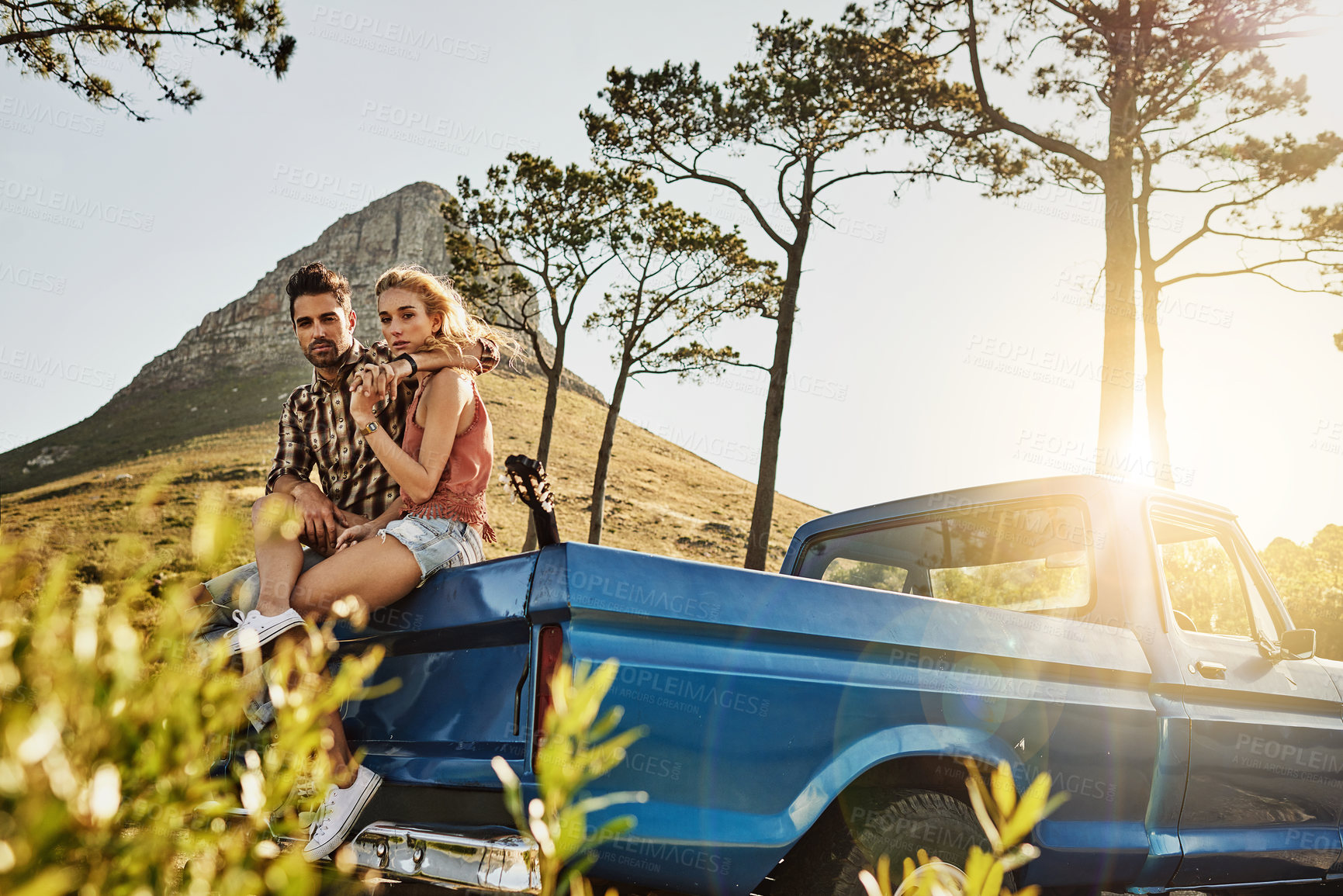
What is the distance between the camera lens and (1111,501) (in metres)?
3.44

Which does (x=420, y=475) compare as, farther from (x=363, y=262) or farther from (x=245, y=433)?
(x=363, y=262)

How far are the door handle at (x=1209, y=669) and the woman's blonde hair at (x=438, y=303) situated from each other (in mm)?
2860

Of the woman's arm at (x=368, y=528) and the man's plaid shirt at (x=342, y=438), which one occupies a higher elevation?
the man's plaid shirt at (x=342, y=438)

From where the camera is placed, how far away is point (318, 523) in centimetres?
295

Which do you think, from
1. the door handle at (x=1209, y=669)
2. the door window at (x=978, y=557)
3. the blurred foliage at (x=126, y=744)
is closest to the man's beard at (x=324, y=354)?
the door window at (x=978, y=557)

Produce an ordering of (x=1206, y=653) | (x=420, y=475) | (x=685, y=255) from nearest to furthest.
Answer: (x=420, y=475) → (x=1206, y=653) → (x=685, y=255)

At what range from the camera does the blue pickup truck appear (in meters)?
2.02

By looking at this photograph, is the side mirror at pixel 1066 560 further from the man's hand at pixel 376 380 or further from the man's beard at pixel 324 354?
the man's beard at pixel 324 354

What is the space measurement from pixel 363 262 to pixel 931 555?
122238 mm

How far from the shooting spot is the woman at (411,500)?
7.49ft

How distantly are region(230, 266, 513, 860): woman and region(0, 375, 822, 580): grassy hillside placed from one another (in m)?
20.2

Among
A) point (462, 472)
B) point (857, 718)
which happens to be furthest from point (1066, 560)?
point (462, 472)

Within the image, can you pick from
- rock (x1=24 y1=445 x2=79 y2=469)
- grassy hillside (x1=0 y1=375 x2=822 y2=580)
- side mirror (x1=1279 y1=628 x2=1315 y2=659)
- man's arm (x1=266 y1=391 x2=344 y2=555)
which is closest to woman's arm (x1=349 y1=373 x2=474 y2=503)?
man's arm (x1=266 y1=391 x2=344 y2=555)

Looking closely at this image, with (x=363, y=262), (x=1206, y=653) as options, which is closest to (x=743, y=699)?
(x=1206, y=653)
